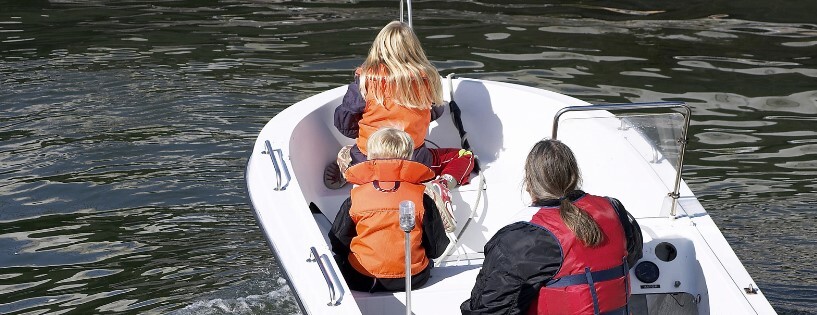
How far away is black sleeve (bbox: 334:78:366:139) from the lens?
15.1 feet

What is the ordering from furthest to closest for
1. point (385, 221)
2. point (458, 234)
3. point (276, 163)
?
point (458, 234) < point (276, 163) < point (385, 221)

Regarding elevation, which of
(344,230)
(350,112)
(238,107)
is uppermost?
(350,112)

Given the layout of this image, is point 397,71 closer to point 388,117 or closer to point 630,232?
point 388,117

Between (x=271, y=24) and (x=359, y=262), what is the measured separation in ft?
21.1

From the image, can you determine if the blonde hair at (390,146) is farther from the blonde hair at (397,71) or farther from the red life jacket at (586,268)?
the blonde hair at (397,71)

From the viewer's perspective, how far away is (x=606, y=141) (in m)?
4.36

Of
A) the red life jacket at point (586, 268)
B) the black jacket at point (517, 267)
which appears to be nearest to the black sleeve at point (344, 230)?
the black jacket at point (517, 267)

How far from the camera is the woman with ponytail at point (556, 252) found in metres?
2.82

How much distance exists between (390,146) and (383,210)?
0.77 ft

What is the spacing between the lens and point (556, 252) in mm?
2818

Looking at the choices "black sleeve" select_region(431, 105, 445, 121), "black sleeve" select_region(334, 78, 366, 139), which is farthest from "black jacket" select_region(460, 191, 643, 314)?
"black sleeve" select_region(431, 105, 445, 121)

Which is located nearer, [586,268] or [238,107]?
[586,268]

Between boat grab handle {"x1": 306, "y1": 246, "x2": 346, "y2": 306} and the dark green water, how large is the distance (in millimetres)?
1120

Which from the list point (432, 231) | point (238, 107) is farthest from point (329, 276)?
point (238, 107)
